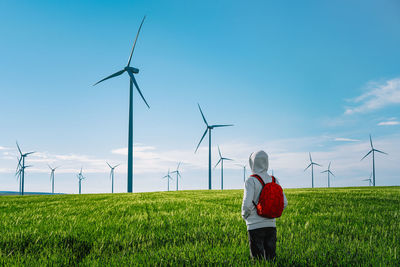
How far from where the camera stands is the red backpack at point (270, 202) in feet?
13.1

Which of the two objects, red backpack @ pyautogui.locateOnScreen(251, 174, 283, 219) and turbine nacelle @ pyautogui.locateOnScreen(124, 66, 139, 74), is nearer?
red backpack @ pyautogui.locateOnScreen(251, 174, 283, 219)

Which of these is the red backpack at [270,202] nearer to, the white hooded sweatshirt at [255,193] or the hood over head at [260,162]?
the white hooded sweatshirt at [255,193]

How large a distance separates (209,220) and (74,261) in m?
3.85

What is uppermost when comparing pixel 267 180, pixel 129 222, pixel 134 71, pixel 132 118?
pixel 134 71

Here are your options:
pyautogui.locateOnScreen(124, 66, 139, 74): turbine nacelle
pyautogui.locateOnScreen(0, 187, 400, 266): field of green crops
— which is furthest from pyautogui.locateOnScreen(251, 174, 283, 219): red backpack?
pyautogui.locateOnScreen(124, 66, 139, 74): turbine nacelle

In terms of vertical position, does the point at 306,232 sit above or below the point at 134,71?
below

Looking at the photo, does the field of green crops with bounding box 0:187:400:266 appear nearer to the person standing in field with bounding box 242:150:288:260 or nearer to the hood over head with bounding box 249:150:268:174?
the person standing in field with bounding box 242:150:288:260

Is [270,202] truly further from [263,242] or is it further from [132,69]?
[132,69]

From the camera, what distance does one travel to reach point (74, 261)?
4.64 metres

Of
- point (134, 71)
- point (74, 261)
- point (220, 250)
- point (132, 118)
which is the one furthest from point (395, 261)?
point (134, 71)

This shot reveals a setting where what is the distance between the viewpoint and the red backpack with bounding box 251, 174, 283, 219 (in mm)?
3990

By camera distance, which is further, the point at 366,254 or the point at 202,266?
the point at 366,254

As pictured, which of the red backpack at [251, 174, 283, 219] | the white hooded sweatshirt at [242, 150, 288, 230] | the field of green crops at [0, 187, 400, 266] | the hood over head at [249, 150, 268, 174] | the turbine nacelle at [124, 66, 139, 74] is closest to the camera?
the red backpack at [251, 174, 283, 219]

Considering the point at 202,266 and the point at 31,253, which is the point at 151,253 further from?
the point at 31,253
